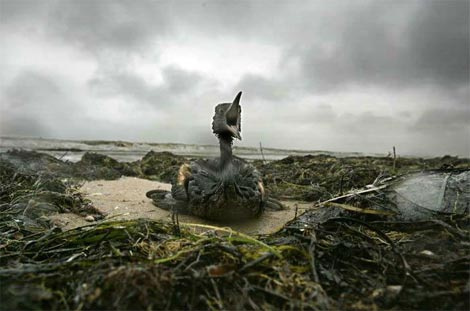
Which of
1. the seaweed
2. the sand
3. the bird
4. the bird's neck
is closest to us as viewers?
Answer: the seaweed

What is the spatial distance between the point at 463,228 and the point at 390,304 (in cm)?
105

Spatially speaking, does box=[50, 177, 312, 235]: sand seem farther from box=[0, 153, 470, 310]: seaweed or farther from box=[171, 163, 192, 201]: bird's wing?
box=[0, 153, 470, 310]: seaweed

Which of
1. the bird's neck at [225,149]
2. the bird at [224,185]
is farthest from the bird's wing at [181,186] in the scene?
the bird's neck at [225,149]

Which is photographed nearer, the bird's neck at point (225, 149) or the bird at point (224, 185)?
the bird at point (224, 185)

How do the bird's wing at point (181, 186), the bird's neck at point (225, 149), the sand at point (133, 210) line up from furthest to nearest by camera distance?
the bird's wing at point (181, 186) < the bird's neck at point (225, 149) < the sand at point (133, 210)

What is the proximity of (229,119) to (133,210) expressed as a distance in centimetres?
181

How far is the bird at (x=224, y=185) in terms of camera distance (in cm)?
449

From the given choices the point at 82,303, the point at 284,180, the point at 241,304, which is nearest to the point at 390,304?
the point at 241,304

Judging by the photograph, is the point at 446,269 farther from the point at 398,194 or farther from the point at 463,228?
the point at 398,194

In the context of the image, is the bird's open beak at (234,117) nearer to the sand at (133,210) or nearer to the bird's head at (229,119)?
the bird's head at (229,119)

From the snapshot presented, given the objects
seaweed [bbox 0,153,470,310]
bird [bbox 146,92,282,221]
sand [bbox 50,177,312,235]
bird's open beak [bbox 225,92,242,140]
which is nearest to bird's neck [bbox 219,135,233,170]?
bird [bbox 146,92,282,221]

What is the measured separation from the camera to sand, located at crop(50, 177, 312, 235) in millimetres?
4293

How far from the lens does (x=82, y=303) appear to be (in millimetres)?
1568

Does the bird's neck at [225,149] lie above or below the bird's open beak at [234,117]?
below
